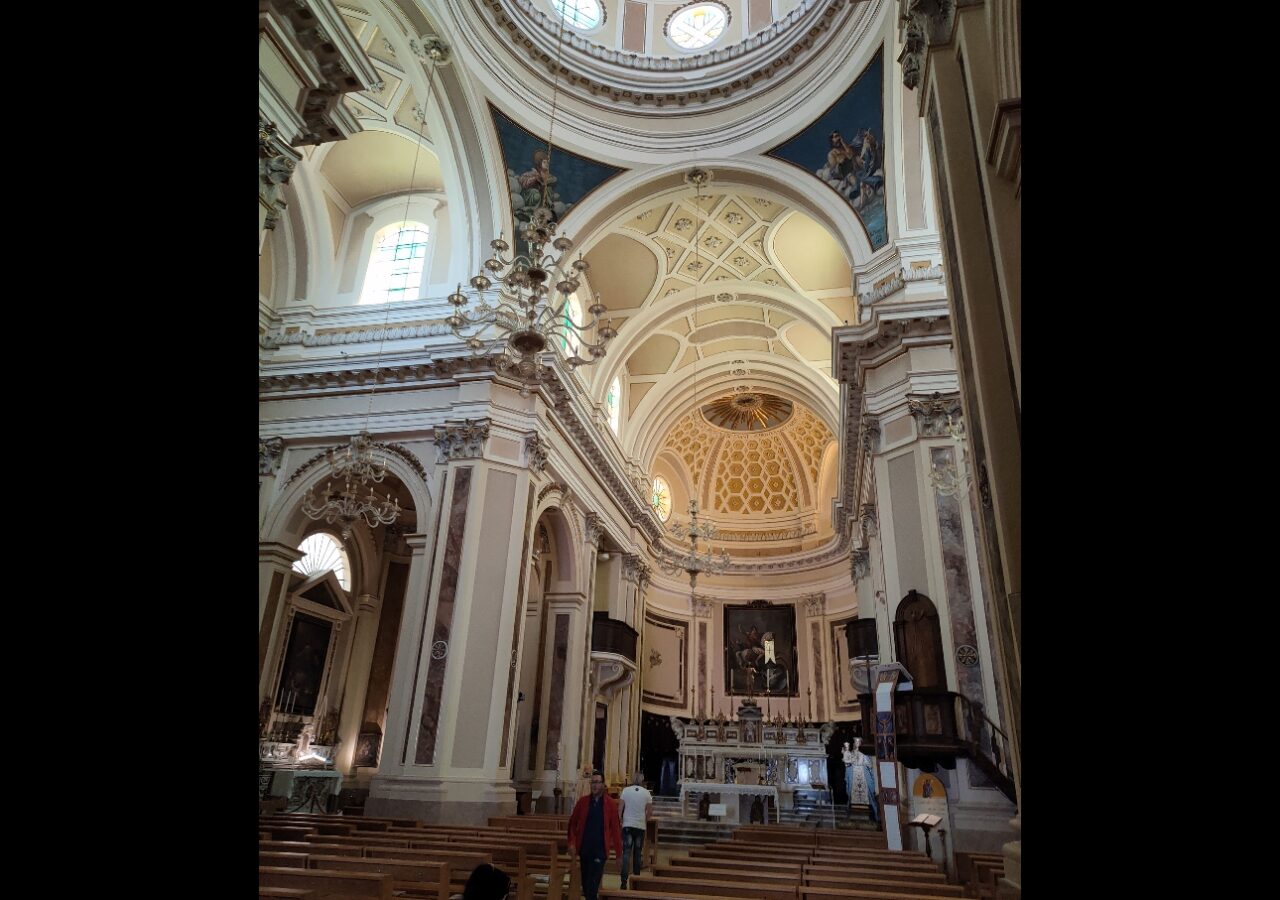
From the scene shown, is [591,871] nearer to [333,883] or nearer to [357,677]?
[333,883]

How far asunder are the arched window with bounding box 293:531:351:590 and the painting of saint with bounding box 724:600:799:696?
38.7 feet

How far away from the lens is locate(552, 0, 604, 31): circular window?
13.9 meters

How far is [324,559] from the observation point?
15.5m

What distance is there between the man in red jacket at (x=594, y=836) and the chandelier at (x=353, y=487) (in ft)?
18.4

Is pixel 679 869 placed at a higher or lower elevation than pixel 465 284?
lower

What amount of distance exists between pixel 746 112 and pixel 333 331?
27.4ft

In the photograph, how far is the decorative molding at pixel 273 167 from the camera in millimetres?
5375

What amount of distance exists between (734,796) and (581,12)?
15.5 m

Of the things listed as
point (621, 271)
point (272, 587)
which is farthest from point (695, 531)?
point (272, 587)

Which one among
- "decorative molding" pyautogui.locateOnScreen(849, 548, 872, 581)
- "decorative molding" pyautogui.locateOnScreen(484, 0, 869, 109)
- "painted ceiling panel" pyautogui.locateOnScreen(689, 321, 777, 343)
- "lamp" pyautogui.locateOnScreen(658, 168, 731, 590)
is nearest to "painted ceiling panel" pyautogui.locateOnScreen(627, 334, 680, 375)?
"painted ceiling panel" pyautogui.locateOnScreen(689, 321, 777, 343)

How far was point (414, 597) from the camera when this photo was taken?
11188 mm
